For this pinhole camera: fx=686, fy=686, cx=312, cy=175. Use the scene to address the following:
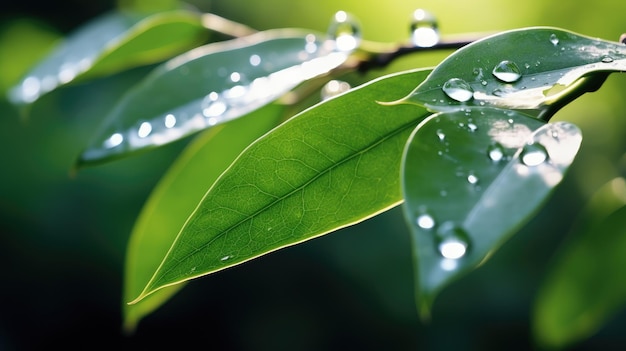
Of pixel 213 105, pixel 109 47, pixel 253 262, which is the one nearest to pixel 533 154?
pixel 213 105

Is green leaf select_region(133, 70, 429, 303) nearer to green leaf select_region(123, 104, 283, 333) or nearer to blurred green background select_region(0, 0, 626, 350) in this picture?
green leaf select_region(123, 104, 283, 333)

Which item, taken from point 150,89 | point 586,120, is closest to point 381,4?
point 586,120

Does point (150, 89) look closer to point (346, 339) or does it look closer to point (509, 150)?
point (509, 150)

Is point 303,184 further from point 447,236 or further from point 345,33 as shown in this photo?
point 345,33

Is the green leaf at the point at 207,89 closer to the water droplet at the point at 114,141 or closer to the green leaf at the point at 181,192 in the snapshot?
the water droplet at the point at 114,141

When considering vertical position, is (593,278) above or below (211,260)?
below

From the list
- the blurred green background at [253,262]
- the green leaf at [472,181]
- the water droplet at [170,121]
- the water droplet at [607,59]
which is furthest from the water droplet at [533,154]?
the blurred green background at [253,262]
